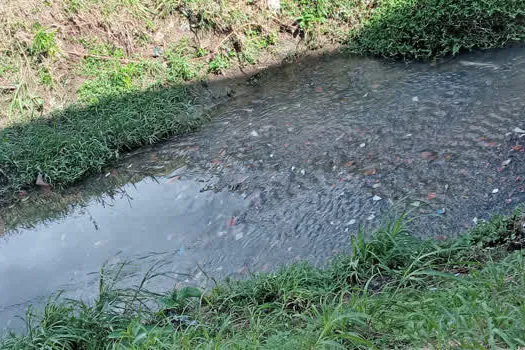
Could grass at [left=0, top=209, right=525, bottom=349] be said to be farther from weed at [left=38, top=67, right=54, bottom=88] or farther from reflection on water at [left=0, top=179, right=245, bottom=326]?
weed at [left=38, top=67, right=54, bottom=88]

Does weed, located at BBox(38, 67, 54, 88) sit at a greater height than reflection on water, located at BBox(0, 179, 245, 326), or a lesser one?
greater

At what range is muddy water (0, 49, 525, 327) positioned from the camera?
3869 mm

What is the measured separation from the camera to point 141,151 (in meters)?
5.76

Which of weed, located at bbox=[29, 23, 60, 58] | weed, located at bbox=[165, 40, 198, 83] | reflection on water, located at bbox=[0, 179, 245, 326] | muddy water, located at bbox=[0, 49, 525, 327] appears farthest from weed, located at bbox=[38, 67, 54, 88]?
reflection on water, located at bbox=[0, 179, 245, 326]

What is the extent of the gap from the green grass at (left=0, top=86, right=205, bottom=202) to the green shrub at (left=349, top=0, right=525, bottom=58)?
2.67 meters

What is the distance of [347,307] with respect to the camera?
2.57 meters

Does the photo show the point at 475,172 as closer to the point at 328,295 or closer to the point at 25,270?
the point at 328,295

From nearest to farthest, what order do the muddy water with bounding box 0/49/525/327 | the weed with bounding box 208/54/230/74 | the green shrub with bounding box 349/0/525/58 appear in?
the muddy water with bounding box 0/49/525/327
the green shrub with bounding box 349/0/525/58
the weed with bounding box 208/54/230/74

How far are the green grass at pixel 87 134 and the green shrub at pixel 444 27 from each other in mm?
2666

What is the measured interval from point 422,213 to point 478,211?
373 mm

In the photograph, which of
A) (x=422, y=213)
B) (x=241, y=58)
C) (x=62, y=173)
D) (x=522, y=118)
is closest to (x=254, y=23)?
(x=241, y=58)

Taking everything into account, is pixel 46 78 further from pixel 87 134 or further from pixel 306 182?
pixel 306 182

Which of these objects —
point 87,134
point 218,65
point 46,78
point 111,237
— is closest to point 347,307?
point 111,237

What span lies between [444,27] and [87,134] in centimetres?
439
